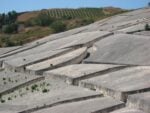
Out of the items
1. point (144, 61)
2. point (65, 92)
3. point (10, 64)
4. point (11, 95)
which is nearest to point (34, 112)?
point (65, 92)

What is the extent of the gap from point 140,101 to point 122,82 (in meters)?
1.93

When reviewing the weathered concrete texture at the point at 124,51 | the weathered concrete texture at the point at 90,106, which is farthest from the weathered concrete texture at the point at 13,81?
the weathered concrete texture at the point at 90,106

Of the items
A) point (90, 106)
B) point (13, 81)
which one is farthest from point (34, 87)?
point (90, 106)

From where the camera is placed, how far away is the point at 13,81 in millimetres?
15367

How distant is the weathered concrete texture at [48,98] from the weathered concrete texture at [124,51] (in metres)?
2.67

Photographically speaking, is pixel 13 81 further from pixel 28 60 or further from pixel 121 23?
pixel 121 23

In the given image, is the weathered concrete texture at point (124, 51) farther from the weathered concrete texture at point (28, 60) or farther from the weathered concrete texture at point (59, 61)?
the weathered concrete texture at point (28, 60)

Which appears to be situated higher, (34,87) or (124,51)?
(124,51)

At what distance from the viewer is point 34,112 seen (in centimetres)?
1059

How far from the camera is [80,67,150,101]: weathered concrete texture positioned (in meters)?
10.9

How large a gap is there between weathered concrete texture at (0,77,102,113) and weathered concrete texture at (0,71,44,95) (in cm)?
117

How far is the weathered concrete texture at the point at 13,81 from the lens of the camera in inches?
557

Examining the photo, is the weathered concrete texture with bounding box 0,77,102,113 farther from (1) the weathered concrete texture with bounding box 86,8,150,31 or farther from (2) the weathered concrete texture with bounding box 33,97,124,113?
(1) the weathered concrete texture with bounding box 86,8,150,31

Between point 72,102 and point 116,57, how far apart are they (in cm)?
494
